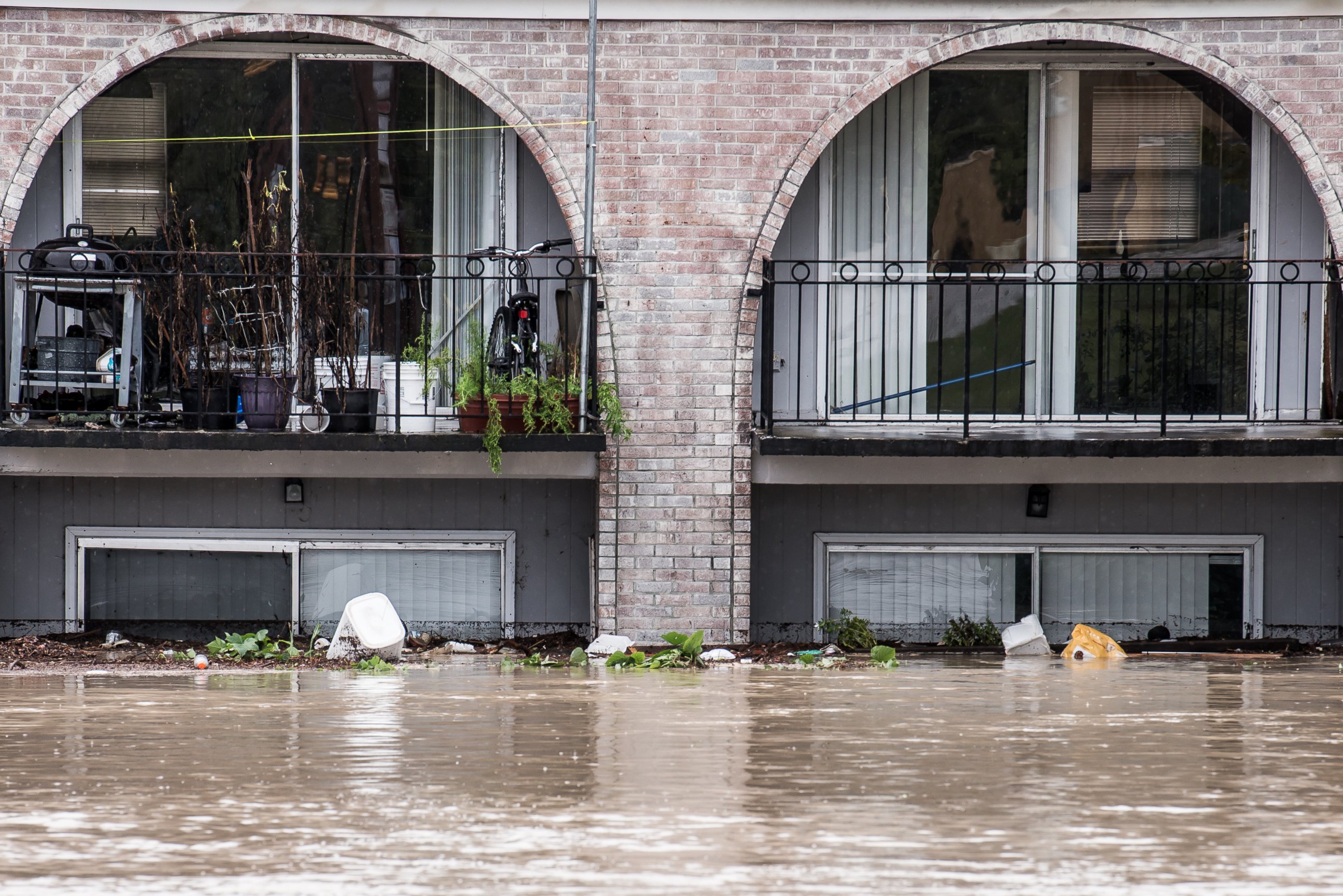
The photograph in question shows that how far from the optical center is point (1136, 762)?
17.4 feet

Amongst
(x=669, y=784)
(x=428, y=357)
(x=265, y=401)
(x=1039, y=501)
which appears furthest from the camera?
(x=1039, y=501)

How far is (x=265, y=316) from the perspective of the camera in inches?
310

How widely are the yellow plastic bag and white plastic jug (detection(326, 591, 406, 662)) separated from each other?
3765 millimetres

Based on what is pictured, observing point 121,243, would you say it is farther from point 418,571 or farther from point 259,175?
point 418,571

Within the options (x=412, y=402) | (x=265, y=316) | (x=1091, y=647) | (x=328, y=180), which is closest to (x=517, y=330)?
(x=412, y=402)

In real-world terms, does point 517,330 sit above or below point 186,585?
above

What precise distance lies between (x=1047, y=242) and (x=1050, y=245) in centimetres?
3

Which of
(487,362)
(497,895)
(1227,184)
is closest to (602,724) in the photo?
(497,895)

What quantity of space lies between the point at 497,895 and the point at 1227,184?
6840 mm

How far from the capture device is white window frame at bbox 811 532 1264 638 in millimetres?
8594

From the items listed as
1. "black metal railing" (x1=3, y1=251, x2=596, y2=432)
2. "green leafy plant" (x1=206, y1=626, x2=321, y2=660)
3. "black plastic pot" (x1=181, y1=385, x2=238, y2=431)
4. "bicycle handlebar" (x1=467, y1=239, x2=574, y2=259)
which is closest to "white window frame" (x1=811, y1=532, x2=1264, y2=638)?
"black metal railing" (x1=3, y1=251, x2=596, y2=432)

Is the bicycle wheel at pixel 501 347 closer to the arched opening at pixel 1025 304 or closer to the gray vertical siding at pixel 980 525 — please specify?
the arched opening at pixel 1025 304

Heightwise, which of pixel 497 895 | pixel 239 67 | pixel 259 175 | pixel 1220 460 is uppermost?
pixel 239 67

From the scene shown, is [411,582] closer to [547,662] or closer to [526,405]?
[547,662]
